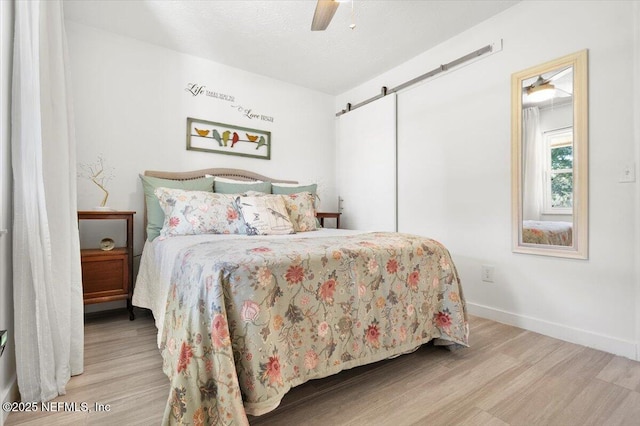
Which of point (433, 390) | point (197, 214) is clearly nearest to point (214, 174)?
point (197, 214)

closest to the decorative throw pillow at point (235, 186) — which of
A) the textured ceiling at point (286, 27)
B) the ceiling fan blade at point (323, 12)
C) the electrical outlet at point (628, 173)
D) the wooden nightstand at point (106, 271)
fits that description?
the wooden nightstand at point (106, 271)

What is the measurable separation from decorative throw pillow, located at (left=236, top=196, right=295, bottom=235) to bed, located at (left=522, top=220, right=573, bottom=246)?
1818 millimetres

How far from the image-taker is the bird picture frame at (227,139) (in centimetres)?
324

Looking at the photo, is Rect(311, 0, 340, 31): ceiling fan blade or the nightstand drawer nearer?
Rect(311, 0, 340, 31): ceiling fan blade

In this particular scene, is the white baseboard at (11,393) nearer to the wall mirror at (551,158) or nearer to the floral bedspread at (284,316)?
the floral bedspread at (284,316)

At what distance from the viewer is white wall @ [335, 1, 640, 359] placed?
1933 mm

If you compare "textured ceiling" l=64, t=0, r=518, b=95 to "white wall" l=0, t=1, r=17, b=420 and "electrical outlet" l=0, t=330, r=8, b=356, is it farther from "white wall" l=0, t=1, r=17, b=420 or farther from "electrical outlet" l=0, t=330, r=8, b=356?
"electrical outlet" l=0, t=330, r=8, b=356

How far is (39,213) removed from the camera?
141cm

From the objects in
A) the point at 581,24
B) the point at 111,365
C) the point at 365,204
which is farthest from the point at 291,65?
the point at 111,365

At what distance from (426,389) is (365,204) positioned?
2.47m

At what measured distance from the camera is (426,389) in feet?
5.07

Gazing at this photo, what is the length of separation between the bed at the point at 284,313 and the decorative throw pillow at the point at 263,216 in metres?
0.64

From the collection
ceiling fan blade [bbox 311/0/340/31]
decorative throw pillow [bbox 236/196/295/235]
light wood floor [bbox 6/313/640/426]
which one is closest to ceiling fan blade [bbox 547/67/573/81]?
ceiling fan blade [bbox 311/0/340/31]

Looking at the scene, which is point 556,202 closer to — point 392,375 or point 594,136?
point 594,136
